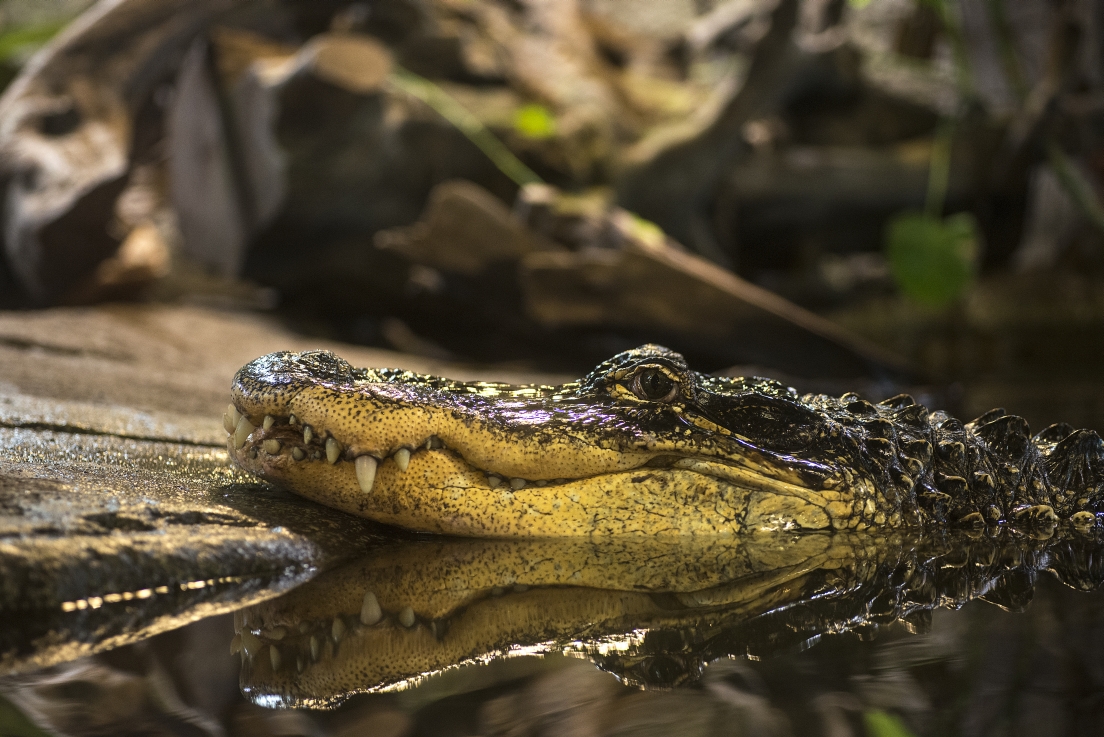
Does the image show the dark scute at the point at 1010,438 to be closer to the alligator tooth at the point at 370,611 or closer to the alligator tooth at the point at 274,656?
the alligator tooth at the point at 370,611

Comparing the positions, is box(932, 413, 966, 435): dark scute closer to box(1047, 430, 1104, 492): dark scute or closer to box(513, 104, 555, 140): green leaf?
box(1047, 430, 1104, 492): dark scute

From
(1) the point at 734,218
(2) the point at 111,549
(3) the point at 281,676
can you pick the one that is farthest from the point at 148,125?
(3) the point at 281,676

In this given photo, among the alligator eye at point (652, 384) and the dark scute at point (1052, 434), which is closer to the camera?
the alligator eye at point (652, 384)

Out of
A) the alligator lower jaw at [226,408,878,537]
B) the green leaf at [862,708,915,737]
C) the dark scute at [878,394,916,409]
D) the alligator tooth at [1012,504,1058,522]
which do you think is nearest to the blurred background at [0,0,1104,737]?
the green leaf at [862,708,915,737]

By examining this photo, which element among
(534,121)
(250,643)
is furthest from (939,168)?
(250,643)

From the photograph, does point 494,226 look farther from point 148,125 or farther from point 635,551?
point 635,551

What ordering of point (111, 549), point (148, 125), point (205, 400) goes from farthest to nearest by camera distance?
point (148, 125)
point (205, 400)
point (111, 549)

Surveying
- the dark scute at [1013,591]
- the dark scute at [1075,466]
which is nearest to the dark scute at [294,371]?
the dark scute at [1013,591]
